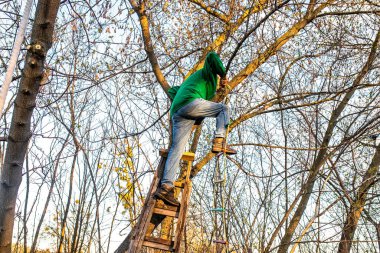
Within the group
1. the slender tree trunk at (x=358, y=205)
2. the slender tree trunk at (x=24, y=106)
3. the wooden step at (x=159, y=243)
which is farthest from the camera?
the slender tree trunk at (x=358, y=205)

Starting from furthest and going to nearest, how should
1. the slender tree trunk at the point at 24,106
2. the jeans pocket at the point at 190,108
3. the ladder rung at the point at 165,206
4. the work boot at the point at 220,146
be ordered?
the jeans pocket at the point at 190,108
the ladder rung at the point at 165,206
the work boot at the point at 220,146
the slender tree trunk at the point at 24,106

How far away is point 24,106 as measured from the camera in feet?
10.7

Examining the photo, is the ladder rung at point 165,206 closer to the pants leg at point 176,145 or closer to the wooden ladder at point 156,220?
the wooden ladder at point 156,220

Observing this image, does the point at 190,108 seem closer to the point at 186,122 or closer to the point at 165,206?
the point at 186,122

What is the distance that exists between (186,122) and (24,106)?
6.52 feet

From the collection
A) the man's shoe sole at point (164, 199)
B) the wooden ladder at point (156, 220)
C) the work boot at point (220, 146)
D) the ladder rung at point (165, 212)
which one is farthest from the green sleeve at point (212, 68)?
the ladder rung at point (165, 212)

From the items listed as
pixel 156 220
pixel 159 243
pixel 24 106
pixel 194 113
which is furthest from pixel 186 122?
pixel 24 106

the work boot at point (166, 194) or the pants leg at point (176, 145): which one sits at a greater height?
the pants leg at point (176, 145)

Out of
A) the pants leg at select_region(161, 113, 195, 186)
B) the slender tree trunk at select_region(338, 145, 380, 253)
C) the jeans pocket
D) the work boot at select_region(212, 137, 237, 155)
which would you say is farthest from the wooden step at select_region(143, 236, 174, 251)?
the slender tree trunk at select_region(338, 145, 380, 253)

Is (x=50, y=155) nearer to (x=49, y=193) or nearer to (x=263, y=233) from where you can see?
(x=49, y=193)

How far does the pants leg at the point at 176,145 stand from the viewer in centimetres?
465

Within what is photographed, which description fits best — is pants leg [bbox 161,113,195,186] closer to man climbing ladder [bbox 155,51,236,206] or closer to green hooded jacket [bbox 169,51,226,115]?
man climbing ladder [bbox 155,51,236,206]

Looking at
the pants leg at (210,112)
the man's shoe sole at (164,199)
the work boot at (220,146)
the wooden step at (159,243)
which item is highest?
the pants leg at (210,112)

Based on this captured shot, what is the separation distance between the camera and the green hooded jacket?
4727mm
